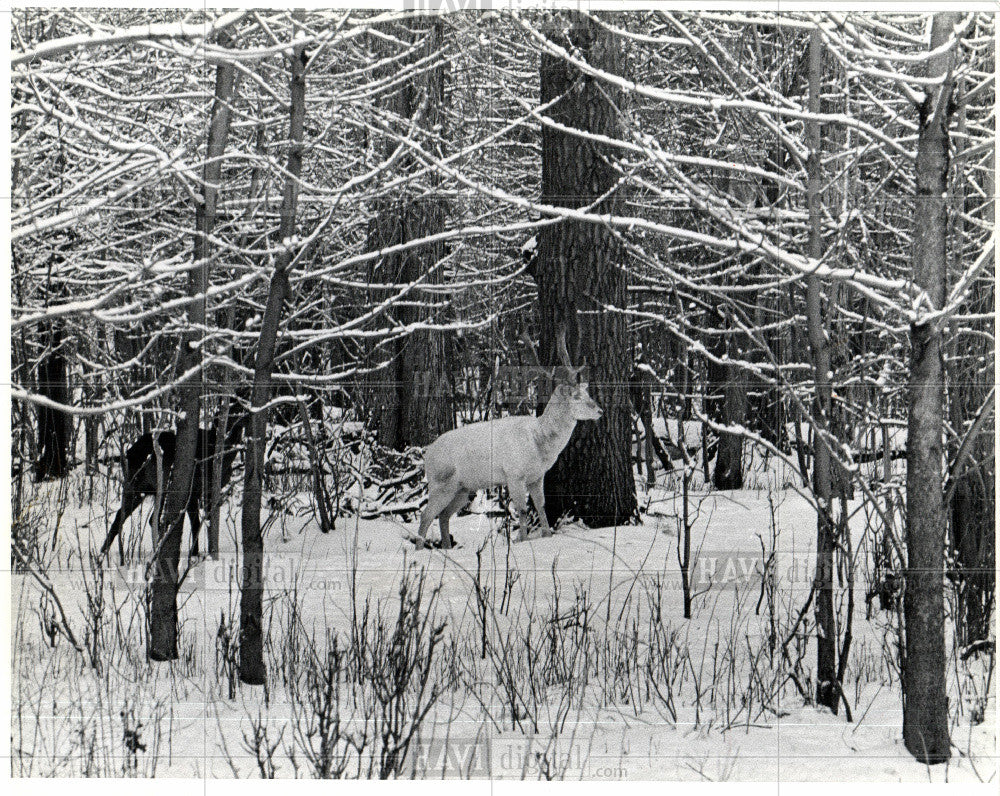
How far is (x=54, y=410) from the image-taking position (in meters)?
4.99

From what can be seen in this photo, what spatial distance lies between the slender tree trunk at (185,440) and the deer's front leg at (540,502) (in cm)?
154

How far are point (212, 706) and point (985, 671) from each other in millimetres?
3466

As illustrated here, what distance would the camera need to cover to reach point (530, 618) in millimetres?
5004

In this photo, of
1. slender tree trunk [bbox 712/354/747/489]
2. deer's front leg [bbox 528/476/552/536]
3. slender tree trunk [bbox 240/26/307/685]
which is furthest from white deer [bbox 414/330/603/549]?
slender tree trunk [bbox 240/26/307/685]

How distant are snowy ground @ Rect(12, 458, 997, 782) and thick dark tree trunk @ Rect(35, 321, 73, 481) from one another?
18cm

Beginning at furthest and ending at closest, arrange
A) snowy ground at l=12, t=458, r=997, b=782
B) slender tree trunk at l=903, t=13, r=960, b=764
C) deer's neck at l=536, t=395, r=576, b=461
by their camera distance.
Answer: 1. deer's neck at l=536, t=395, r=576, b=461
2. snowy ground at l=12, t=458, r=997, b=782
3. slender tree trunk at l=903, t=13, r=960, b=764

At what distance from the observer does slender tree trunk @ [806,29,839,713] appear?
16.0 ft

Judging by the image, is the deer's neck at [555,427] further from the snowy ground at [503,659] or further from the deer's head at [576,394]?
the snowy ground at [503,659]

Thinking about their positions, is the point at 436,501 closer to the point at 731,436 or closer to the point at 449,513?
the point at 449,513

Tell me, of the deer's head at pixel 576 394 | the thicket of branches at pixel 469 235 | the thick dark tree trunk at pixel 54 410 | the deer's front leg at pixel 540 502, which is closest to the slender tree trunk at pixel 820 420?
the thicket of branches at pixel 469 235

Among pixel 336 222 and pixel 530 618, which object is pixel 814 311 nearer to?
pixel 530 618

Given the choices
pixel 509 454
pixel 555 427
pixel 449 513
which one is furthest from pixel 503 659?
pixel 555 427

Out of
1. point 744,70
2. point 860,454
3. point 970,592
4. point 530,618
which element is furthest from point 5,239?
point 970,592

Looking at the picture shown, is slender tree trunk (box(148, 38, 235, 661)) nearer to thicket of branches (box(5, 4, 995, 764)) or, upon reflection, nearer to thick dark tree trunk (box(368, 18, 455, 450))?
thicket of branches (box(5, 4, 995, 764))
